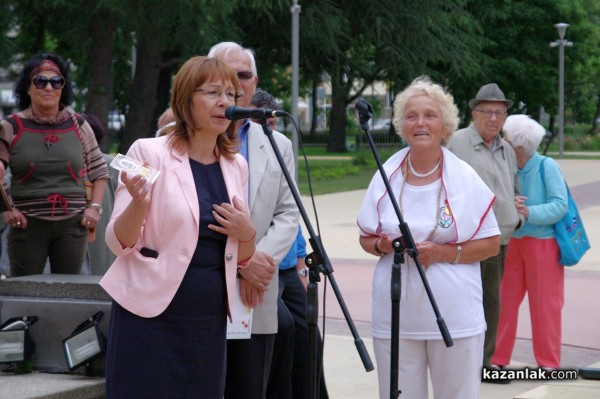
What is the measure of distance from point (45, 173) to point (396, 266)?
106 inches

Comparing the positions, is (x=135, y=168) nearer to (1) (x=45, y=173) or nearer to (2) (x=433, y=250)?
(2) (x=433, y=250)

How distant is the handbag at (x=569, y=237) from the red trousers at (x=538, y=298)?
70 mm

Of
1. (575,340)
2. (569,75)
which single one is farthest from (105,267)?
(569,75)

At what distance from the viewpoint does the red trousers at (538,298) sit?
26.2 ft

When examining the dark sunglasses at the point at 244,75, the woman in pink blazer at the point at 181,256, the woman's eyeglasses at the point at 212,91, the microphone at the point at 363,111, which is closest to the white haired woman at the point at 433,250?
the microphone at the point at 363,111

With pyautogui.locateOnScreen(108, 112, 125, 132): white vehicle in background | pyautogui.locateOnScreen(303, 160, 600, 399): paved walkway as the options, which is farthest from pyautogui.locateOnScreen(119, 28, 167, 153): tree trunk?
pyautogui.locateOnScreen(303, 160, 600, 399): paved walkway

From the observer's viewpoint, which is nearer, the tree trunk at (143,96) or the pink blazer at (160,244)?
the pink blazer at (160,244)

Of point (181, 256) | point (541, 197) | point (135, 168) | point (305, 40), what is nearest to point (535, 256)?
point (541, 197)

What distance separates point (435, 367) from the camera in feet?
16.1

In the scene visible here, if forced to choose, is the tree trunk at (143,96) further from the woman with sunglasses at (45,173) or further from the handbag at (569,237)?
the woman with sunglasses at (45,173)

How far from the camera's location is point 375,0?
1275 inches

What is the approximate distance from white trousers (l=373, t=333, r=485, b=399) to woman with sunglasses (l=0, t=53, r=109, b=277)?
2393 millimetres

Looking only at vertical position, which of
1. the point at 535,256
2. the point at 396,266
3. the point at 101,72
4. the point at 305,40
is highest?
the point at 305,40

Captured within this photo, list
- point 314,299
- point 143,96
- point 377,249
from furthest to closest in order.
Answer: point 143,96 → point 377,249 → point 314,299
